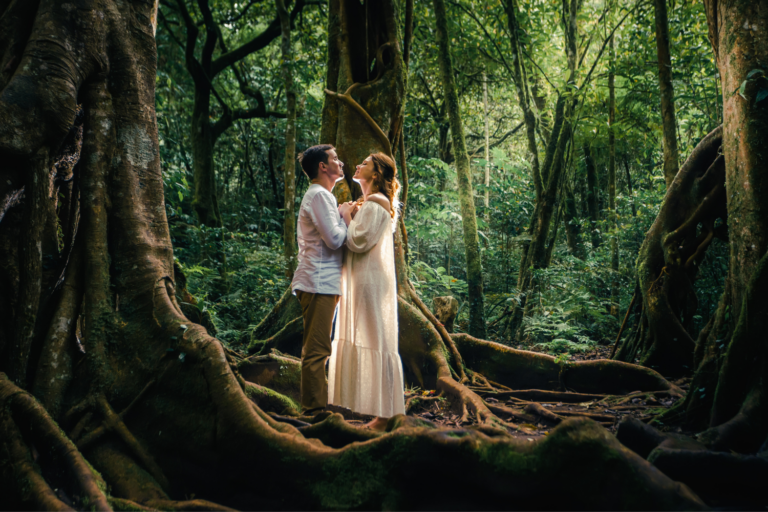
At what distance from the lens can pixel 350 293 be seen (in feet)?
12.4

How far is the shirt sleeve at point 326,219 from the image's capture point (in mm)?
3533

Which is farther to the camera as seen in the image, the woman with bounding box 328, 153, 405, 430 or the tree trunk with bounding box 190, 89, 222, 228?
the tree trunk with bounding box 190, 89, 222, 228

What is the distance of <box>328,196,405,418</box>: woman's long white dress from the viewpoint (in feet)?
11.8

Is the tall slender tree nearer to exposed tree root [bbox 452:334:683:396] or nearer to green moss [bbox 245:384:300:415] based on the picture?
exposed tree root [bbox 452:334:683:396]

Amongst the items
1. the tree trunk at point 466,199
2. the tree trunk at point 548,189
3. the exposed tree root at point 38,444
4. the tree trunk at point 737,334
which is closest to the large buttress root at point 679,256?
the tree trunk at point 737,334

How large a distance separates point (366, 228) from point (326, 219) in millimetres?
325

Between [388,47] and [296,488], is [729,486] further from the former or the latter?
[388,47]

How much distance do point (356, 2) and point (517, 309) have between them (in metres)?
5.80

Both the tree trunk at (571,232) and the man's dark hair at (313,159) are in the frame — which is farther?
the tree trunk at (571,232)

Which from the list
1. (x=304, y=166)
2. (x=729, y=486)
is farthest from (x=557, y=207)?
(x=729, y=486)

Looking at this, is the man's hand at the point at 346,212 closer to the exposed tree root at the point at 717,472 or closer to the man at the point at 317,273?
the man at the point at 317,273

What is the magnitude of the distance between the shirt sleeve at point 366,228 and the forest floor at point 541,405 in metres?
1.64

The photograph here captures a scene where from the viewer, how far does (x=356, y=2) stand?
6082 millimetres

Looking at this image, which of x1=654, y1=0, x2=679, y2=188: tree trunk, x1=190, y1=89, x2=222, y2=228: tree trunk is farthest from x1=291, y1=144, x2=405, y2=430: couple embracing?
x1=190, y1=89, x2=222, y2=228: tree trunk
